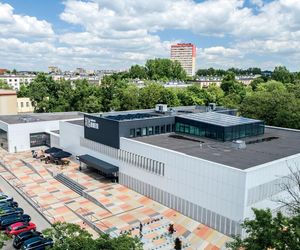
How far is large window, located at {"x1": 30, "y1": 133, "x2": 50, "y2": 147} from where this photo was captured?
5800 centimetres

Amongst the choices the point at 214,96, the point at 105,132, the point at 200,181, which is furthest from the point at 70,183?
the point at 214,96

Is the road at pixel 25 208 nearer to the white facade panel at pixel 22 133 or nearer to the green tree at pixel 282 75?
the white facade panel at pixel 22 133

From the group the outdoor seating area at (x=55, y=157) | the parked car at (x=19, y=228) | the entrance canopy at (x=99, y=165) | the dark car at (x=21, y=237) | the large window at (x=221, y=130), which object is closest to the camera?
the dark car at (x=21, y=237)

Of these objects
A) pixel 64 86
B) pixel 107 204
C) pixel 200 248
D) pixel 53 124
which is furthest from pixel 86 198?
pixel 64 86

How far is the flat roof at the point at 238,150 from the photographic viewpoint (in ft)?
101

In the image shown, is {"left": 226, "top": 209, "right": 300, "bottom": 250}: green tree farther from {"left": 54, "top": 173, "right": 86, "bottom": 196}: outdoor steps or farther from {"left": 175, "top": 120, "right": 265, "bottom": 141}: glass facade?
{"left": 54, "top": 173, "right": 86, "bottom": 196}: outdoor steps

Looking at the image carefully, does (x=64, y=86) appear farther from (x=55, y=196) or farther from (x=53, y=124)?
(x=55, y=196)

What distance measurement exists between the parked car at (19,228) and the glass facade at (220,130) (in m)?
23.9

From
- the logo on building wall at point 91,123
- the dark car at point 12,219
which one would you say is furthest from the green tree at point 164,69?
the dark car at point 12,219

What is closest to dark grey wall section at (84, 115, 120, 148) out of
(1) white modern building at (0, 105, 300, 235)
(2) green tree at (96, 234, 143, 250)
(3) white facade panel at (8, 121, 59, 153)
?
(1) white modern building at (0, 105, 300, 235)

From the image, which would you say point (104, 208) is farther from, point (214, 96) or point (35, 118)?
point (214, 96)

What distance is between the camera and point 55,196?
3634 centimetres

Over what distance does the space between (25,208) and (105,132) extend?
13.7 metres

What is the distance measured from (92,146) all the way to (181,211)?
1837 cm
